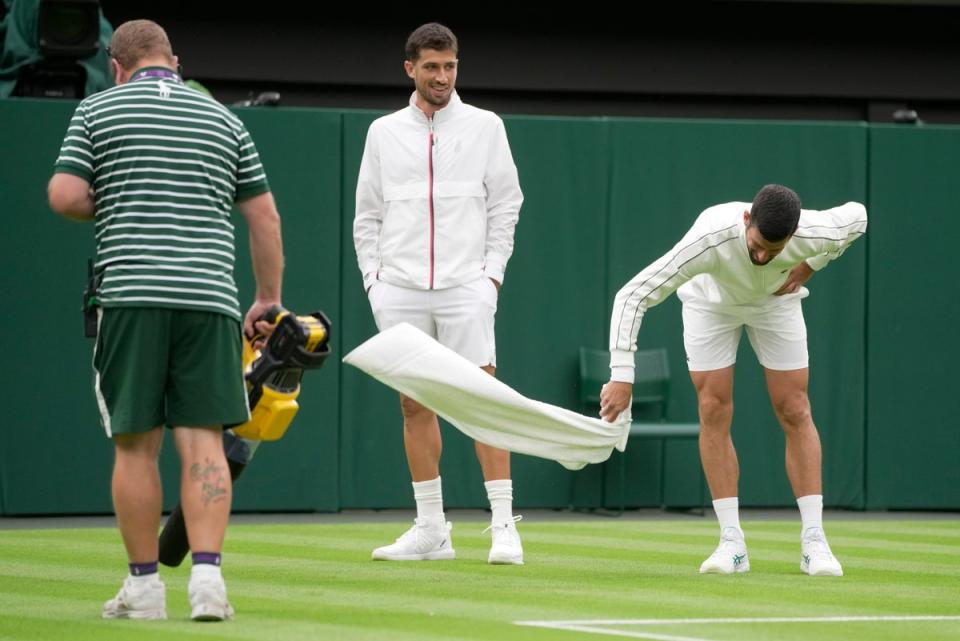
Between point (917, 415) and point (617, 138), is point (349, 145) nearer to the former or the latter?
point (617, 138)

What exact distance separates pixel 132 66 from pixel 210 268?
808 millimetres

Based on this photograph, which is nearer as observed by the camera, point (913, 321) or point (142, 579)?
point (142, 579)

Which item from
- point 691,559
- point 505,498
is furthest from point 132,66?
point 691,559

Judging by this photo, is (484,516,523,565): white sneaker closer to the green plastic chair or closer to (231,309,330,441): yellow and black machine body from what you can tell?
(231,309,330,441): yellow and black machine body

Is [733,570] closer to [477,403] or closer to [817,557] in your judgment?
[817,557]

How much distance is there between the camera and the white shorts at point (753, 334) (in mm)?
7605

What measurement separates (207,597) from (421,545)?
2.60 metres

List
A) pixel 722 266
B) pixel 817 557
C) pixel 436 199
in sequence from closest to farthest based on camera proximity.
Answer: pixel 722 266, pixel 817 557, pixel 436 199

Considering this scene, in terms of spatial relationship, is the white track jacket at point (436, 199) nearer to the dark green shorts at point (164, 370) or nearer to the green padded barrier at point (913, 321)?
the dark green shorts at point (164, 370)

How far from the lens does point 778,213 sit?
6777 millimetres

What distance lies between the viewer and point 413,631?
18.2 feet

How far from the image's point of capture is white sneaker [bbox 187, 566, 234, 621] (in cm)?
555

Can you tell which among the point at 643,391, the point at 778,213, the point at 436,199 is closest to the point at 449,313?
the point at 436,199

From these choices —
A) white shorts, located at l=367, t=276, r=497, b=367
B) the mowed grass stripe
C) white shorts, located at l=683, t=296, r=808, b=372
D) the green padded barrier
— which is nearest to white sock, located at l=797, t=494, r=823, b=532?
the mowed grass stripe
